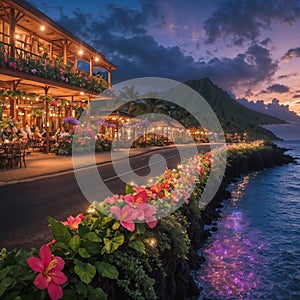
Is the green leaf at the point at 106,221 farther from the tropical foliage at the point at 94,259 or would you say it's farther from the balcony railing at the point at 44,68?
the balcony railing at the point at 44,68

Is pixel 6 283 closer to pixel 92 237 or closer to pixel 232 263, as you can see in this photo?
pixel 92 237

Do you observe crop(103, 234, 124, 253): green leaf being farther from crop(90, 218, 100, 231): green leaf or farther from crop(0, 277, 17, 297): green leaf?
crop(0, 277, 17, 297): green leaf

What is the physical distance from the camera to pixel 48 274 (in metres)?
2.37

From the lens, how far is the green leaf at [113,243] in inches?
124

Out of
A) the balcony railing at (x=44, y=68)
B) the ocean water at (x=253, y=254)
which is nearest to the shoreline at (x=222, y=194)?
the ocean water at (x=253, y=254)

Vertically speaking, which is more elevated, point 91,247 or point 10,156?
point 91,247

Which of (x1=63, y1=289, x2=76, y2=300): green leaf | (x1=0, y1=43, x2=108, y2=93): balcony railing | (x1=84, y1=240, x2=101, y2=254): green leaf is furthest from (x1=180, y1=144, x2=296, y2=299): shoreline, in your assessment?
(x1=0, y1=43, x2=108, y2=93): balcony railing

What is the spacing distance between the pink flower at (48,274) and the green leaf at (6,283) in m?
0.17

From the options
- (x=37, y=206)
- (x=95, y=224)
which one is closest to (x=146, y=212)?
(x=95, y=224)

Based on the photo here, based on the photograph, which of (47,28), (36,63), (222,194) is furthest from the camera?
(47,28)

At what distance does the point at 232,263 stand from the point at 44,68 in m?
17.0

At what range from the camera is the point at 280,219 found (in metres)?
14.6

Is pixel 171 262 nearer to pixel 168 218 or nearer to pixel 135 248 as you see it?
pixel 168 218

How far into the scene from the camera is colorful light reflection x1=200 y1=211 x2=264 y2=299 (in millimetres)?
7076
